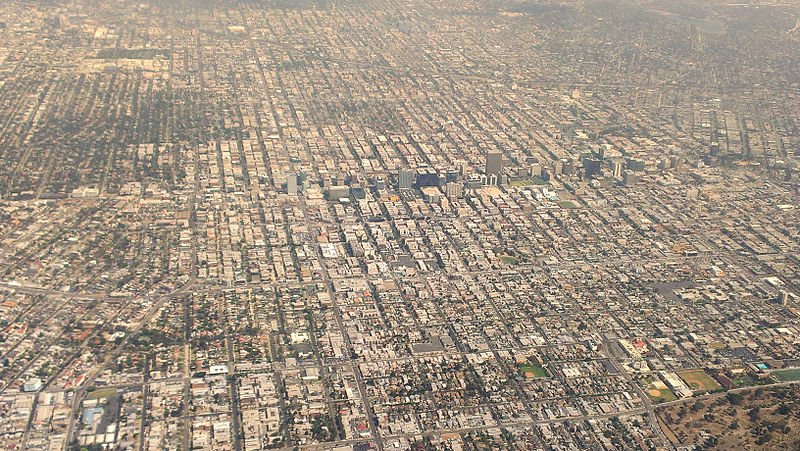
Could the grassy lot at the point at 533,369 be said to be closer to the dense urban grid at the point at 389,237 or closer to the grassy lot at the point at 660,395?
the dense urban grid at the point at 389,237

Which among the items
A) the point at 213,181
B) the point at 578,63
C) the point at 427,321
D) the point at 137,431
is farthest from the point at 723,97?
the point at 137,431

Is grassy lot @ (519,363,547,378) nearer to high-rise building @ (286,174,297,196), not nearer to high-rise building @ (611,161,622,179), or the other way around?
high-rise building @ (286,174,297,196)

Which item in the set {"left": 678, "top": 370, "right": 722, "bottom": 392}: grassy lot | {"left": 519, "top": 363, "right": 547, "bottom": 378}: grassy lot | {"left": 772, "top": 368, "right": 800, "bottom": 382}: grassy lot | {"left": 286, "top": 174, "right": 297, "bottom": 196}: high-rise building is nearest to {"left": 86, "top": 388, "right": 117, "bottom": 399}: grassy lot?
{"left": 519, "top": 363, "right": 547, "bottom": 378}: grassy lot

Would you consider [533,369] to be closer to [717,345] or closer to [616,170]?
[717,345]

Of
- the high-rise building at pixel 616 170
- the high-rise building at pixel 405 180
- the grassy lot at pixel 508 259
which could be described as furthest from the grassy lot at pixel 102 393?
the high-rise building at pixel 616 170

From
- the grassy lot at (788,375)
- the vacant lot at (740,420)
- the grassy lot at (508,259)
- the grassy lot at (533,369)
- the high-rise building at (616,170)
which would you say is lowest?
the high-rise building at (616,170)

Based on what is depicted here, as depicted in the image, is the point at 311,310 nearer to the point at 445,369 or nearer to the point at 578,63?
the point at 445,369
